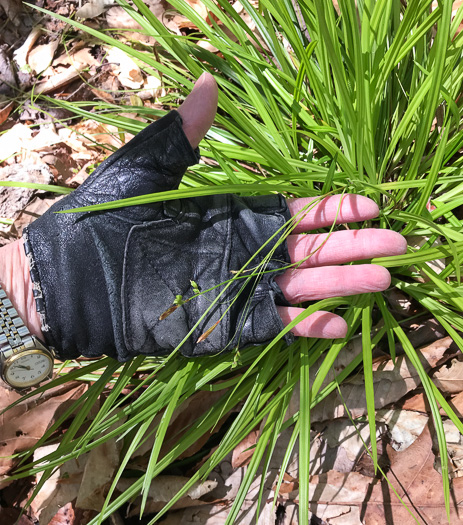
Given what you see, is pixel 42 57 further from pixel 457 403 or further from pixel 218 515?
pixel 457 403

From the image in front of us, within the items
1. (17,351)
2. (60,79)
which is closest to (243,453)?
(17,351)

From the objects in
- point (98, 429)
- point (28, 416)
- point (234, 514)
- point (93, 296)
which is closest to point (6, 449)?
point (28, 416)

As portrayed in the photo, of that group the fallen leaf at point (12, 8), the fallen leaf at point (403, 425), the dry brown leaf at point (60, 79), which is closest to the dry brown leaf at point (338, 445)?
the fallen leaf at point (403, 425)

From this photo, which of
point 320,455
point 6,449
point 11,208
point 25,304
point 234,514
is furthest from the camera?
point 11,208

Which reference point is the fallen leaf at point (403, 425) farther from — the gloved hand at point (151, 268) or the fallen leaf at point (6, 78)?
the fallen leaf at point (6, 78)

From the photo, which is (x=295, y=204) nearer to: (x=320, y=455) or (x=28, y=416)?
(x=320, y=455)

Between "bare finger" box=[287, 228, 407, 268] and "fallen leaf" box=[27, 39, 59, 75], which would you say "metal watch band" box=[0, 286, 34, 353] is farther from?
"fallen leaf" box=[27, 39, 59, 75]

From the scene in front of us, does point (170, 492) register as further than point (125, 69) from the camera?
No
